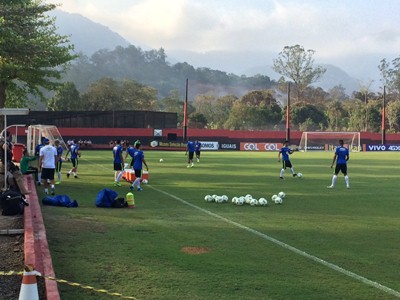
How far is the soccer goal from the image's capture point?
215ft

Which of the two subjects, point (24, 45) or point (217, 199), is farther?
point (24, 45)

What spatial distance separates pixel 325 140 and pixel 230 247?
6025 centimetres

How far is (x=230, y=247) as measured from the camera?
8.67 metres

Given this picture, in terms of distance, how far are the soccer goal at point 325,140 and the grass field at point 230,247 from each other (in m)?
50.7

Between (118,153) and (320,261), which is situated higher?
(118,153)

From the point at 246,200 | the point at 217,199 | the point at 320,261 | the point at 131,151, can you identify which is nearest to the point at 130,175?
the point at 131,151

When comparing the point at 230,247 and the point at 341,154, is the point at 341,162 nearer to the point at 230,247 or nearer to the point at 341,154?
the point at 341,154

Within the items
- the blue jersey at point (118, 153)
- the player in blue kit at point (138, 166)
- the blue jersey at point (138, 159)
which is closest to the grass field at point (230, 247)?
the player in blue kit at point (138, 166)

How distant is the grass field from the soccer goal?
166ft

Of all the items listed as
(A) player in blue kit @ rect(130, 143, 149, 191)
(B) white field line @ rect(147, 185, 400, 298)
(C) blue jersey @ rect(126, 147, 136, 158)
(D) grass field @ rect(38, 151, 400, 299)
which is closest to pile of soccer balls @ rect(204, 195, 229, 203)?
(D) grass field @ rect(38, 151, 400, 299)

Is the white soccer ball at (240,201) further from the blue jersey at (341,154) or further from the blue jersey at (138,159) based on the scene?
the blue jersey at (341,154)

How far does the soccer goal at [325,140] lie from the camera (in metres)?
65.4

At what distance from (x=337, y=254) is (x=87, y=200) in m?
8.49

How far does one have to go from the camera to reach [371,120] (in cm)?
8038
